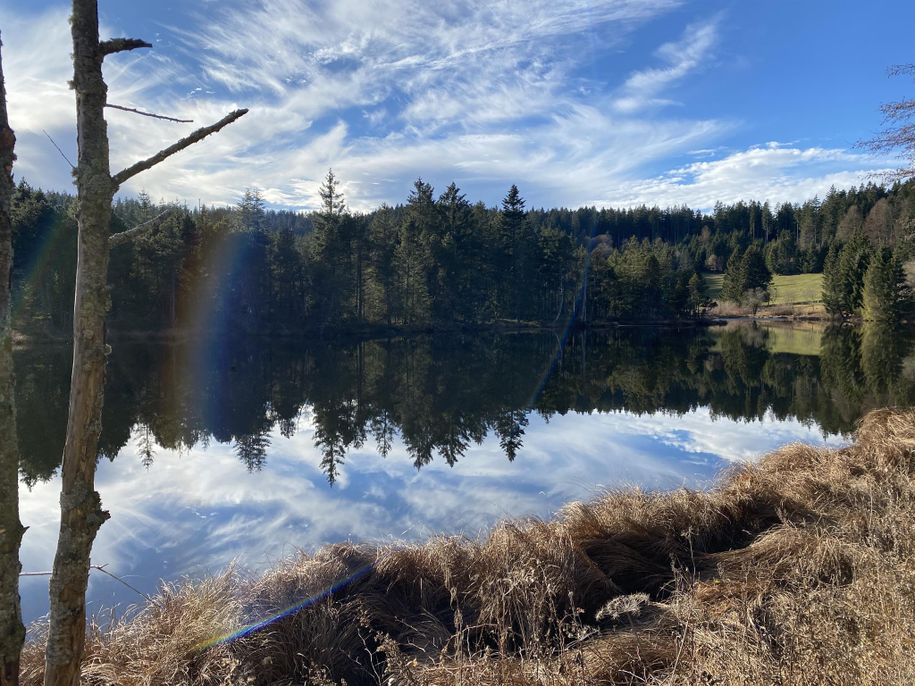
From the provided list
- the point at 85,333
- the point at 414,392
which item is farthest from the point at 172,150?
the point at 414,392

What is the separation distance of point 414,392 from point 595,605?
15.7 metres

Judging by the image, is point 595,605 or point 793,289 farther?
point 793,289

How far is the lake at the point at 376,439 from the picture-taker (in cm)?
819

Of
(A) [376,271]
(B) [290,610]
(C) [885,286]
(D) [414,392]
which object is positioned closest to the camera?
(B) [290,610]

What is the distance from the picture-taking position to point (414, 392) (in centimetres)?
2067

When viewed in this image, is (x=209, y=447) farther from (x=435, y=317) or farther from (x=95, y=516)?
(x=435, y=317)

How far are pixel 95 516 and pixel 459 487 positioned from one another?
841 centimetres

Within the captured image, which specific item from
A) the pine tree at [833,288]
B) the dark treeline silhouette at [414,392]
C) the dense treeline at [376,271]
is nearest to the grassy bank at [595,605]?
the dark treeline silhouette at [414,392]

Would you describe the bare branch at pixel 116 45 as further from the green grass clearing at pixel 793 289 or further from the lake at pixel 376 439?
the green grass clearing at pixel 793 289

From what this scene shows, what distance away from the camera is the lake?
8.19 metres

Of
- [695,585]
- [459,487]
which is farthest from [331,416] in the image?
[695,585]

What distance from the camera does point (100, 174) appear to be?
2033mm

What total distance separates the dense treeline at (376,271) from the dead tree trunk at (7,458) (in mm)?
22640

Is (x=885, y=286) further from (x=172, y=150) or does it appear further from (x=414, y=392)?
(x=172, y=150)
